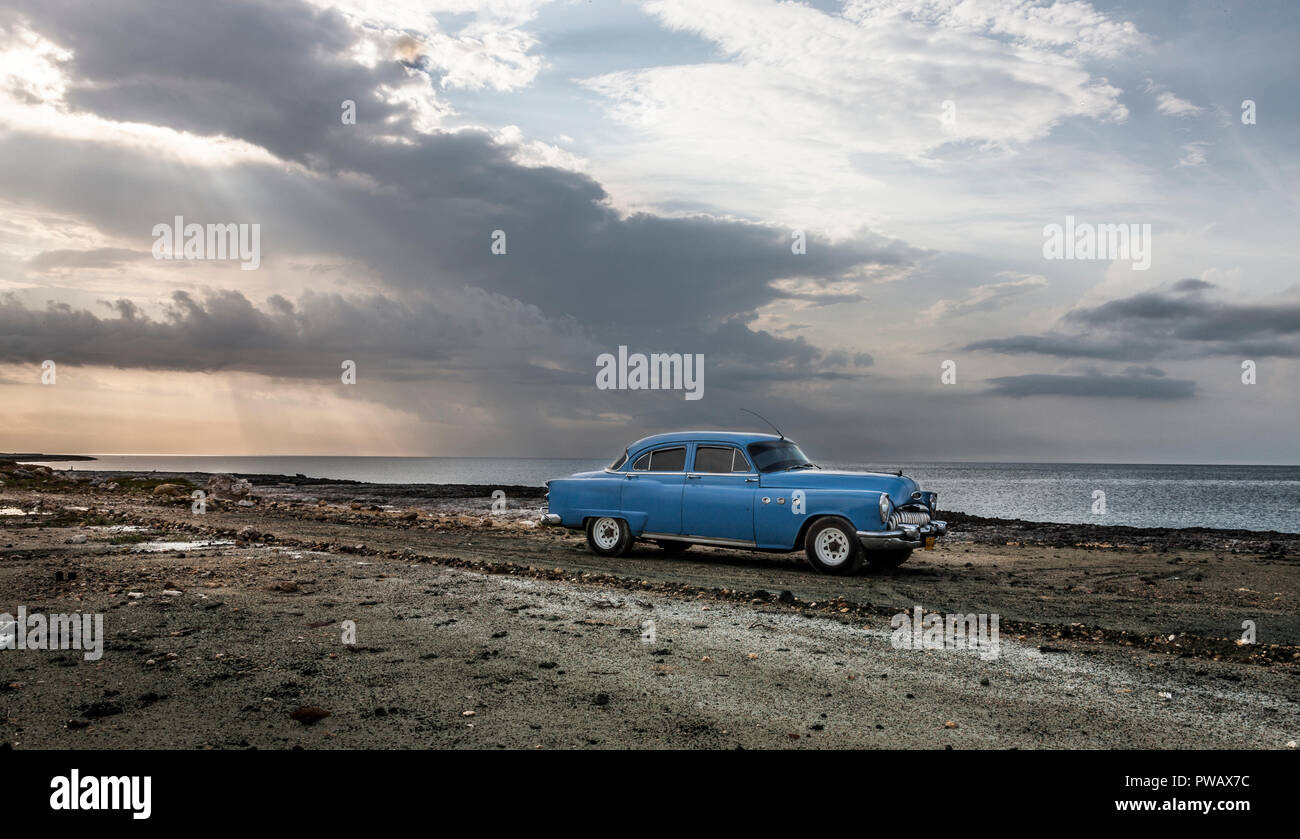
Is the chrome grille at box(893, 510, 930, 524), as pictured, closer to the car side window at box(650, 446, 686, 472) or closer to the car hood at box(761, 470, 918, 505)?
the car hood at box(761, 470, 918, 505)

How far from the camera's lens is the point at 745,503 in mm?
12430

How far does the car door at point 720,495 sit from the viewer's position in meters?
12.5

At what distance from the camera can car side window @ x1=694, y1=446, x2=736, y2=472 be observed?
1282 cm

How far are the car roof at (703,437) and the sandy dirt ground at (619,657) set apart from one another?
207 centimetres

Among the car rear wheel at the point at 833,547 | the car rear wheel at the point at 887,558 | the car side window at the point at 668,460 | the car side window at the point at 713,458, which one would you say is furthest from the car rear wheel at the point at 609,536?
the car rear wheel at the point at 887,558

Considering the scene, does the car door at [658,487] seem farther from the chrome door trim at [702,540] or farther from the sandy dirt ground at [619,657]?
the sandy dirt ground at [619,657]

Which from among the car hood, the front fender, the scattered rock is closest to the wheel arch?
the front fender

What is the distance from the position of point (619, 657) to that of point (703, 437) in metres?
7.05

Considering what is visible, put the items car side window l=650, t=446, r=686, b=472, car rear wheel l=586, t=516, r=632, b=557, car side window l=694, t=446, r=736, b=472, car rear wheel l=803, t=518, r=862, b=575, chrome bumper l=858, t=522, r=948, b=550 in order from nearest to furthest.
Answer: chrome bumper l=858, t=522, r=948, b=550 < car rear wheel l=803, t=518, r=862, b=575 < car side window l=694, t=446, r=736, b=472 < car side window l=650, t=446, r=686, b=472 < car rear wheel l=586, t=516, r=632, b=557

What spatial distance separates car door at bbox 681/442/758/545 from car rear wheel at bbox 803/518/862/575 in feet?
3.27

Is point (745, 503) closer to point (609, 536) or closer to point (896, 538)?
point (896, 538)

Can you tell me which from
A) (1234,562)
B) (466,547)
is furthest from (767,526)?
(1234,562)
